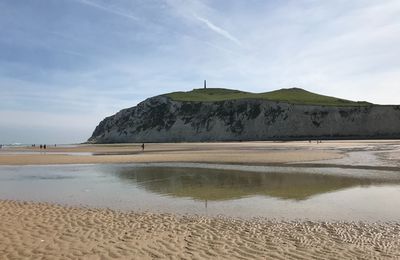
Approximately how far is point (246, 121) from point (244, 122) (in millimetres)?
605

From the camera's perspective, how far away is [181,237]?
10.2m

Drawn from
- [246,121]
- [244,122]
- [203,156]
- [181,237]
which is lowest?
[181,237]

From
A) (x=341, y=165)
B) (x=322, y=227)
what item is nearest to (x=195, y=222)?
(x=322, y=227)

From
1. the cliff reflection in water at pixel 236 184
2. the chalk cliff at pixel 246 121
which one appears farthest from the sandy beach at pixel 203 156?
the chalk cliff at pixel 246 121

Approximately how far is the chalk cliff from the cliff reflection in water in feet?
247

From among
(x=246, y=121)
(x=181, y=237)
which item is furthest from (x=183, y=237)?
(x=246, y=121)

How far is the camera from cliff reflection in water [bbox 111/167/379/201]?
17781mm

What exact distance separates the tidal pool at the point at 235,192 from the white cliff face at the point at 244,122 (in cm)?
7582

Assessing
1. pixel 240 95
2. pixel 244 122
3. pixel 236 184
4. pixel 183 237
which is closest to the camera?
pixel 183 237

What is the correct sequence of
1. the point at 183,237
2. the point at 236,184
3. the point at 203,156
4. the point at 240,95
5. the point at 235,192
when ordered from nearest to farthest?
the point at 183,237 < the point at 235,192 < the point at 236,184 < the point at 203,156 < the point at 240,95

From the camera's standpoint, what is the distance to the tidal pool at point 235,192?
1395 centimetres

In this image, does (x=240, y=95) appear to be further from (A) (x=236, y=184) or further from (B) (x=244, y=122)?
(A) (x=236, y=184)

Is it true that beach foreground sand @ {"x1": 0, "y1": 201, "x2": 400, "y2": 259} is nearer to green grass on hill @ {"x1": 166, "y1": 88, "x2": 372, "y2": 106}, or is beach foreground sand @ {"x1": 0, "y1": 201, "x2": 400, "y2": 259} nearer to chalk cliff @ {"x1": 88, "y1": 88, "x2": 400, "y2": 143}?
chalk cliff @ {"x1": 88, "y1": 88, "x2": 400, "y2": 143}

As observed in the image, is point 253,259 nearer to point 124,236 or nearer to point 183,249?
point 183,249
